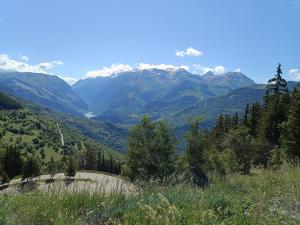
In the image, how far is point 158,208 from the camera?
7.61 meters

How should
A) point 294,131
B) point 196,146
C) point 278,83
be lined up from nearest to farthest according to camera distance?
1. point 294,131
2. point 196,146
3. point 278,83

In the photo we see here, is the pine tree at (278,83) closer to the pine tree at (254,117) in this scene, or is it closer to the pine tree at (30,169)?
the pine tree at (254,117)

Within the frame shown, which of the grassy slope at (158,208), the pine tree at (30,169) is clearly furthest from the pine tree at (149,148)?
the grassy slope at (158,208)

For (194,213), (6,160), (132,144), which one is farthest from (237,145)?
(194,213)

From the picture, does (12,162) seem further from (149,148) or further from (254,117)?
(254,117)

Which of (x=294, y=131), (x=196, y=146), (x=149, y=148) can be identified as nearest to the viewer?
(x=294, y=131)

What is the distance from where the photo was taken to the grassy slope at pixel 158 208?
706 cm

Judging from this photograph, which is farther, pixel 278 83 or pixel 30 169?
pixel 278 83

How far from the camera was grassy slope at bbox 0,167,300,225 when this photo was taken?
23.2 feet

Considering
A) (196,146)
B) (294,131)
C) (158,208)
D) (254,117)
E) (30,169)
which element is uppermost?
(158,208)

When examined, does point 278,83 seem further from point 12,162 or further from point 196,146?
point 12,162

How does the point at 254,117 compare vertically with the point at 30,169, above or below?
above

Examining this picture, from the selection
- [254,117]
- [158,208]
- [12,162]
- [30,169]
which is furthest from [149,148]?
[158,208]

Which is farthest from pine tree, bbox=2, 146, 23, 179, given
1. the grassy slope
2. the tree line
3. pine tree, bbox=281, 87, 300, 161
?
the grassy slope
